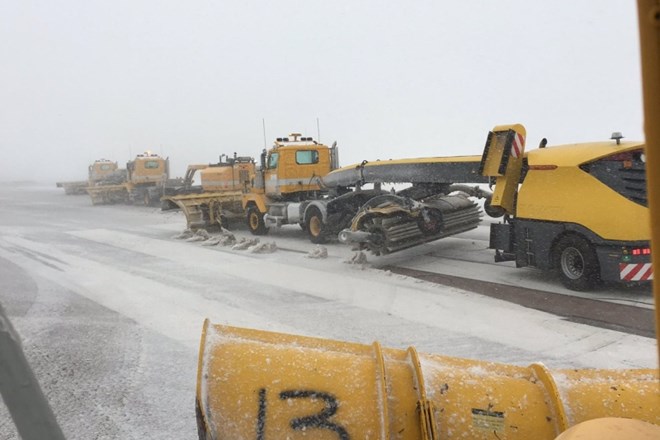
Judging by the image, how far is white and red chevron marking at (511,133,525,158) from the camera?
814cm

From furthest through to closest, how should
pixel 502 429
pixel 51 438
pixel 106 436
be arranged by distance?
pixel 106 436
pixel 502 429
pixel 51 438

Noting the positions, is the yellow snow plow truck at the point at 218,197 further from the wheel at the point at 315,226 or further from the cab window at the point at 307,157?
the wheel at the point at 315,226

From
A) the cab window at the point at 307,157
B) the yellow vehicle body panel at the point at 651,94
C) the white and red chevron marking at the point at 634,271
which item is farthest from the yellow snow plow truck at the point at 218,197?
the yellow vehicle body panel at the point at 651,94

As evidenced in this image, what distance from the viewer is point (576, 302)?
701 cm

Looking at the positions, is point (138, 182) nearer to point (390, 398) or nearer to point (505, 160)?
point (505, 160)

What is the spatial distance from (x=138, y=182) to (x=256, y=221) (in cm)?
1422

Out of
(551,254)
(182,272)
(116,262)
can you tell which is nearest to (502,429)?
(551,254)

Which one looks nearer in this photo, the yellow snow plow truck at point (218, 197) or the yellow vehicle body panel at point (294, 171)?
the yellow vehicle body panel at point (294, 171)

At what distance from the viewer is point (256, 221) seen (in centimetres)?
1513

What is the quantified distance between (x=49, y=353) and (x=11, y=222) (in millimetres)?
15628

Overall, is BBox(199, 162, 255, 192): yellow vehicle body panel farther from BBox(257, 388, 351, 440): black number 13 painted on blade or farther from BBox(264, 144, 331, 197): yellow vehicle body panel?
BBox(257, 388, 351, 440): black number 13 painted on blade

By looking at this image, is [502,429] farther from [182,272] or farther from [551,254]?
[182,272]

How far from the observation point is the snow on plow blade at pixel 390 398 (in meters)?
2.57

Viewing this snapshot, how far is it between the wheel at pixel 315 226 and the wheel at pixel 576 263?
599cm
